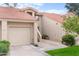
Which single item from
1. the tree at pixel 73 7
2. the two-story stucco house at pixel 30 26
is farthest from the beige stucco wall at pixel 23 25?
the tree at pixel 73 7

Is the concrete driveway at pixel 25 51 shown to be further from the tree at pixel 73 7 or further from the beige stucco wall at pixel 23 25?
the tree at pixel 73 7

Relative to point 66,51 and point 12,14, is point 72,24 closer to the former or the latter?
point 66,51

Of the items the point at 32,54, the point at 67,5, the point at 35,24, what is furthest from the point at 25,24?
the point at 67,5

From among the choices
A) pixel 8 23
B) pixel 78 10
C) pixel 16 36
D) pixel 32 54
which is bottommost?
pixel 32 54

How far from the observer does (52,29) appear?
171 inches

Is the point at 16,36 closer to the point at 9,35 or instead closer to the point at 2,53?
the point at 9,35

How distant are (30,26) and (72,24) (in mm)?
892

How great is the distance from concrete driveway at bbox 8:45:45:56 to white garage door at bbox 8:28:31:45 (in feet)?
0.35

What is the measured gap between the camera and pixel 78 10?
170 inches

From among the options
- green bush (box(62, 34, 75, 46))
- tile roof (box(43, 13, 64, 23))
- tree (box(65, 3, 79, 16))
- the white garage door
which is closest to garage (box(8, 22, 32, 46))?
the white garage door

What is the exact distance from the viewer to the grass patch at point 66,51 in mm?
4234

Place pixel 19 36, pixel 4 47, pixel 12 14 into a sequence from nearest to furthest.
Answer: pixel 4 47
pixel 12 14
pixel 19 36

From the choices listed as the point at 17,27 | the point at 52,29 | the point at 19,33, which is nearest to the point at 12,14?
the point at 17,27

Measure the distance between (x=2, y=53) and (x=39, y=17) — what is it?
1086 millimetres
